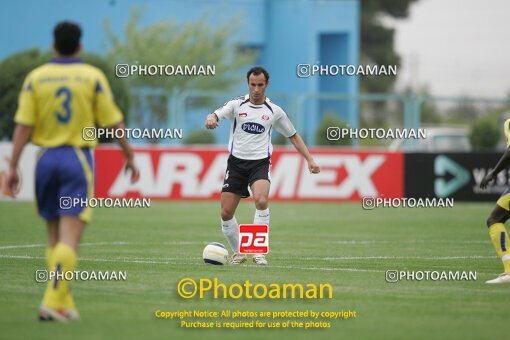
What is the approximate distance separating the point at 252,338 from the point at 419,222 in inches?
608

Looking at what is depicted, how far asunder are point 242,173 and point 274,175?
14.5 metres

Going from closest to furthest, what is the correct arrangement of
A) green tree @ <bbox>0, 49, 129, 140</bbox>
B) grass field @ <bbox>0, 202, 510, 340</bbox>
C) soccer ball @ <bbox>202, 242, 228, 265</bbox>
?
grass field @ <bbox>0, 202, 510, 340</bbox> < soccer ball @ <bbox>202, 242, 228, 265</bbox> < green tree @ <bbox>0, 49, 129, 140</bbox>

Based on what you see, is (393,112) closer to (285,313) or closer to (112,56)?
(112,56)

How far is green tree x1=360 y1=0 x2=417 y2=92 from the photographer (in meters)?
74.1

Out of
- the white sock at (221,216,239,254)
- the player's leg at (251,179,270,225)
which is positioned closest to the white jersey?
the player's leg at (251,179,270,225)

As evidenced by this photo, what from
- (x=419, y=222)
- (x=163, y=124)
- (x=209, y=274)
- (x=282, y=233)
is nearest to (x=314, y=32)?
(x=163, y=124)

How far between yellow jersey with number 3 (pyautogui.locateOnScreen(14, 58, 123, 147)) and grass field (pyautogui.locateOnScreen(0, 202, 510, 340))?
1.67m

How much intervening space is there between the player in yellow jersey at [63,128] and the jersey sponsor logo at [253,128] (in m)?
5.15

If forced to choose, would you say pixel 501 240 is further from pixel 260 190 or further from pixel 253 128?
pixel 253 128

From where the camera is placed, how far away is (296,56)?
51469 mm

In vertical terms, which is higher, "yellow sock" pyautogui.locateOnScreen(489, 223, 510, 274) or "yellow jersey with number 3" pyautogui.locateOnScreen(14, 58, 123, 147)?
"yellow jersey with number 3" pyautogui.locateOnScreen(14, 58, 123, 147)

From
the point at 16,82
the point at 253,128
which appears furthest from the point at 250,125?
the point at 16,82

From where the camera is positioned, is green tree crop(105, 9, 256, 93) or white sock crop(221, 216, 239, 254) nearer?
white sock crop(221, 216, 239, 254)

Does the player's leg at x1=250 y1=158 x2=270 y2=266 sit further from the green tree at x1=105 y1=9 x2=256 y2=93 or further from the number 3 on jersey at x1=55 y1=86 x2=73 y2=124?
the green tree at x1=105 y1=9 x2=256 y2=93
